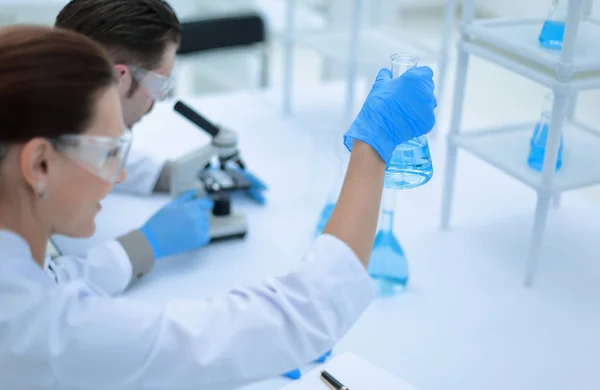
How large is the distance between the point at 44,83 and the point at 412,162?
0.63m

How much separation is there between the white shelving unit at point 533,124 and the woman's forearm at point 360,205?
630mm

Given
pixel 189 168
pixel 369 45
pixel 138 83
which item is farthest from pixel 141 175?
pixel 369 45

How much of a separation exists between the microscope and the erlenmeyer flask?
0.37 metres

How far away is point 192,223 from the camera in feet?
5.47

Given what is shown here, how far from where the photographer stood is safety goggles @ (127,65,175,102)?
5.24 ft

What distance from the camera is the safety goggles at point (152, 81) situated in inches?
62.9

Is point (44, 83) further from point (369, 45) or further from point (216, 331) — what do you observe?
point (369, 45)

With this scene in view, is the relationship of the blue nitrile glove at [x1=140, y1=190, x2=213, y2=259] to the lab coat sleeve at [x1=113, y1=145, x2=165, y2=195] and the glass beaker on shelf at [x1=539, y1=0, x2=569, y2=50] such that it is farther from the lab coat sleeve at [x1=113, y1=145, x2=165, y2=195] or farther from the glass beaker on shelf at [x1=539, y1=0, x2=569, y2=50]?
the glass beaker on shelf at [x1=539, y1=0, x2=569, y2=50]

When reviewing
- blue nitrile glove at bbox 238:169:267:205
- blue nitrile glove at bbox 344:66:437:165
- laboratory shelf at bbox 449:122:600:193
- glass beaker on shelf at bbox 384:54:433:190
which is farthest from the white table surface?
blue nitrile glove at bbox 344:66:437:165

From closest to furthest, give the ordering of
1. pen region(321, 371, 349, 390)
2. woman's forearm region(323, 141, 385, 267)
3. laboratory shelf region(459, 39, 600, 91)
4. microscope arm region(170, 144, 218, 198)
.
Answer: woman's forearm region(323, 141, 385, 267)
pen region(321, 371, 349, 390)
laboratory shelf region(459, 39, 600, 91)
microscope arm region(170, 144, 218, 198)

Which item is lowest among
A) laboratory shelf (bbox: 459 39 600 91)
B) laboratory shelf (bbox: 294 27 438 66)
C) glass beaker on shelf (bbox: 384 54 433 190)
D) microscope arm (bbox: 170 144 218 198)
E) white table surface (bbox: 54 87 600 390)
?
white table surface (bbox: 54 87 600 390)

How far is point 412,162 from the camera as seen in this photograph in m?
1.23

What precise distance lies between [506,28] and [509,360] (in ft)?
2.59

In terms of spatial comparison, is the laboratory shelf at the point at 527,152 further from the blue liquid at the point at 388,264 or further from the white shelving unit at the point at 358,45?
the white shelving unit at the point at 358,45
